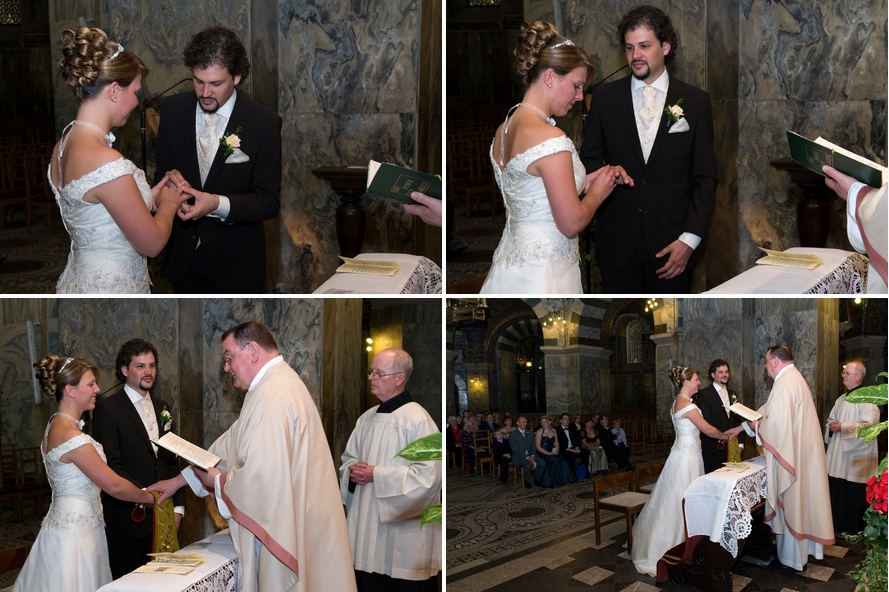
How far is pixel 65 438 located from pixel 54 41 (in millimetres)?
3419

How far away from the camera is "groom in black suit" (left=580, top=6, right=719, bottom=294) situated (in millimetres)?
3875

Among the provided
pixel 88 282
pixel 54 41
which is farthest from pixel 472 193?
pixel 54 41

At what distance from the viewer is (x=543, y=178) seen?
3170 mm

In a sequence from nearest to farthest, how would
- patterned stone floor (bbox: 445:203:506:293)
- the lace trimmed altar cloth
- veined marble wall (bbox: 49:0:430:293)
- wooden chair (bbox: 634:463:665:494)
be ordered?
wooden chair (bbox: 634:463:665:494)
the lace trimmed altar cloth
patterned stone floor (bbox: 445:203:506:293)
veined marble wall (bbox: 49:0:430:293)

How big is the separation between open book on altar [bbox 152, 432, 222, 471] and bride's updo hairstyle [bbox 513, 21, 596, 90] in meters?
1.94

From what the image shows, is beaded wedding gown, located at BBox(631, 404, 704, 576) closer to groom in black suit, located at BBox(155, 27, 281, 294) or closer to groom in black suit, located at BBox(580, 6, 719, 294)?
groom in black suit, located at BBox(580, 6, 719, 294)

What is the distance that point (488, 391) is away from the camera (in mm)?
3164

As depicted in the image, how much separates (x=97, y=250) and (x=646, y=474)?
2.41 metres

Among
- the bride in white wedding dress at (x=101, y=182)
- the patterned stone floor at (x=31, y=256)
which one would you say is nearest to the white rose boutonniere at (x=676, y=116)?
the bride in white wedding dress at (x=101, y=182)

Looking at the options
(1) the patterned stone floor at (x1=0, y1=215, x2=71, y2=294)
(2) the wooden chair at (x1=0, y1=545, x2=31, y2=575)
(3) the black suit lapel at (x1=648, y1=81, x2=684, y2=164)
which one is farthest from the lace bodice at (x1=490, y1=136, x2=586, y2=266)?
(1) the patterned stone floor at (x1=0, y1=215, x2=71, y2=294)

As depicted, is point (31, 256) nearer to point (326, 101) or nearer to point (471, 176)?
point (326, 101)

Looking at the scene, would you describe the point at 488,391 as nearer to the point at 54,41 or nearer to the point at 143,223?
the point at 143,223

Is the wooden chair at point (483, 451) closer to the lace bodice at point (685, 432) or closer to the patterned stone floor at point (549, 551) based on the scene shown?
the patterned stone floor at point (549, 551)

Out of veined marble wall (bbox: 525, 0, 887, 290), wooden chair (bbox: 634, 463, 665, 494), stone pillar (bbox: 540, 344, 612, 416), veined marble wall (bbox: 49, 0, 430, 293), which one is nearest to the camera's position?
stone pillar (bbox: 540, 344, 612, 416)
